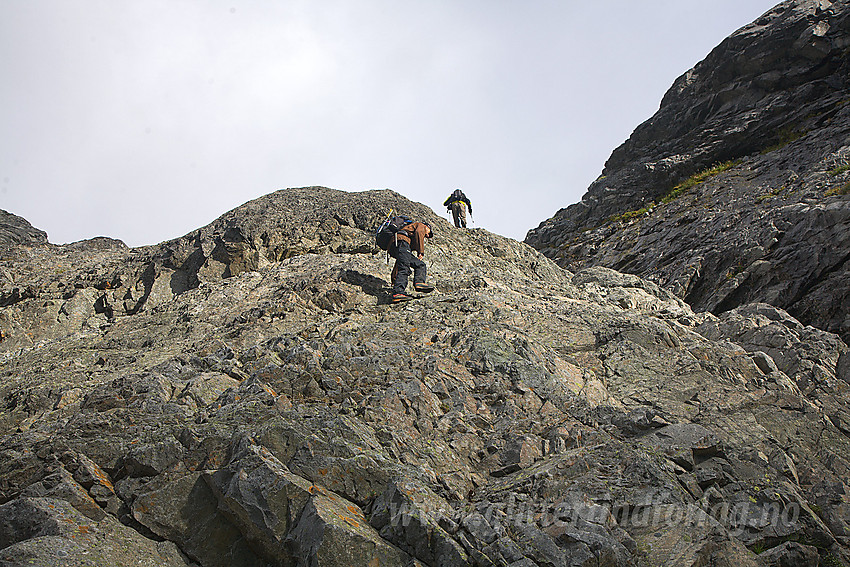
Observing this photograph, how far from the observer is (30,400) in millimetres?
9500

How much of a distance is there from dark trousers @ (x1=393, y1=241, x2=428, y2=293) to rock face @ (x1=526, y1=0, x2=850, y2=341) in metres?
12.2

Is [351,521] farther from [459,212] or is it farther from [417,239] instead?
[459,212]

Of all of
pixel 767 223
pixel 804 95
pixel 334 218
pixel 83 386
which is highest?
pixel 804 95

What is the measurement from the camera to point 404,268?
13.5m

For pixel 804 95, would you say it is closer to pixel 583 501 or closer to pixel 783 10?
pixel 783 10

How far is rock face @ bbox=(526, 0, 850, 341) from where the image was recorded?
18.4m

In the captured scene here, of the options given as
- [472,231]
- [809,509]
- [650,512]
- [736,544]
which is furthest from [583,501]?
[472,231]

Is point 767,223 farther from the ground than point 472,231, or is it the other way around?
point 767,223

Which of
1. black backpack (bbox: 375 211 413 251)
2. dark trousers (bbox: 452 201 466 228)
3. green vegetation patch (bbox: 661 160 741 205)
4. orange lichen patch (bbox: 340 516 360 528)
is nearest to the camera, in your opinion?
orange lichen patch (bbox: 340 516 360 528)

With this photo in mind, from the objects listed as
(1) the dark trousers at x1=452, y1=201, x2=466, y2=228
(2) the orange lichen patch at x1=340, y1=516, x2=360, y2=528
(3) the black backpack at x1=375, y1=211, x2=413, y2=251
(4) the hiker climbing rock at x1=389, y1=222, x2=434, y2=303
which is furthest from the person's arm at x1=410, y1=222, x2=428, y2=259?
(1) the dark trousers at x1=452, y1=201, x2=466, y2=228

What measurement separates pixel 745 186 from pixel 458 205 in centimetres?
1665

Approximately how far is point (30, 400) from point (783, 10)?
52.8 meters

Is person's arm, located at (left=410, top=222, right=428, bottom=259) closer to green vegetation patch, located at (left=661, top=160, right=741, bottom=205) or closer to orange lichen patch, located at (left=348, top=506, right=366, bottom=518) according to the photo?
orange lichen patch, located at (left=348, top=506, right=366, bottom=518)

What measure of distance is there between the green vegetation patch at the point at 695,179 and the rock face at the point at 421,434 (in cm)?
2209
